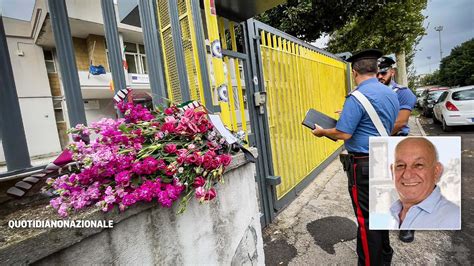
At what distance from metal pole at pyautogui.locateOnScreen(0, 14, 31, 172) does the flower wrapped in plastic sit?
22cm

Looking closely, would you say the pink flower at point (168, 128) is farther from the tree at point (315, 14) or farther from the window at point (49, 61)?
the window at point (49, 61)

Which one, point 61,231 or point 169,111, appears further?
point 169,111

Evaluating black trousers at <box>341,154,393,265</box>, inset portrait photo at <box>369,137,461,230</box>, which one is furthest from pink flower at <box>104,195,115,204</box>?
black trousers at <box>341,154,393,265</box>

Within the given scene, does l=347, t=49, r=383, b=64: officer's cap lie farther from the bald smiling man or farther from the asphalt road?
the bald smiling man

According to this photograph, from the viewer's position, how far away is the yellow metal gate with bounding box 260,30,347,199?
3611mm

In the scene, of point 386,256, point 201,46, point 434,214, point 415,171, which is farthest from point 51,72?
point 434,214

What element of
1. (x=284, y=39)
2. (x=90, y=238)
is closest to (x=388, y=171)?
(x=90, y=238)

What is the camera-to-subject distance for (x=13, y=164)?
1.24 metres

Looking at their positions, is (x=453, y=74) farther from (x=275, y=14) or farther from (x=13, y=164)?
(x=13, y=164)

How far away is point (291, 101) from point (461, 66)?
151ft

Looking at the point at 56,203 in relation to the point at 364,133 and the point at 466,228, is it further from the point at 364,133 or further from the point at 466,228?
the point at 466,228

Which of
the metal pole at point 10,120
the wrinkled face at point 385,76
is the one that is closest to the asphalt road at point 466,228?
the wrinkled face at point 385,76

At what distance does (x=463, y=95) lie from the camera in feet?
28.6

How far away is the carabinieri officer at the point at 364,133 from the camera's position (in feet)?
6.65
